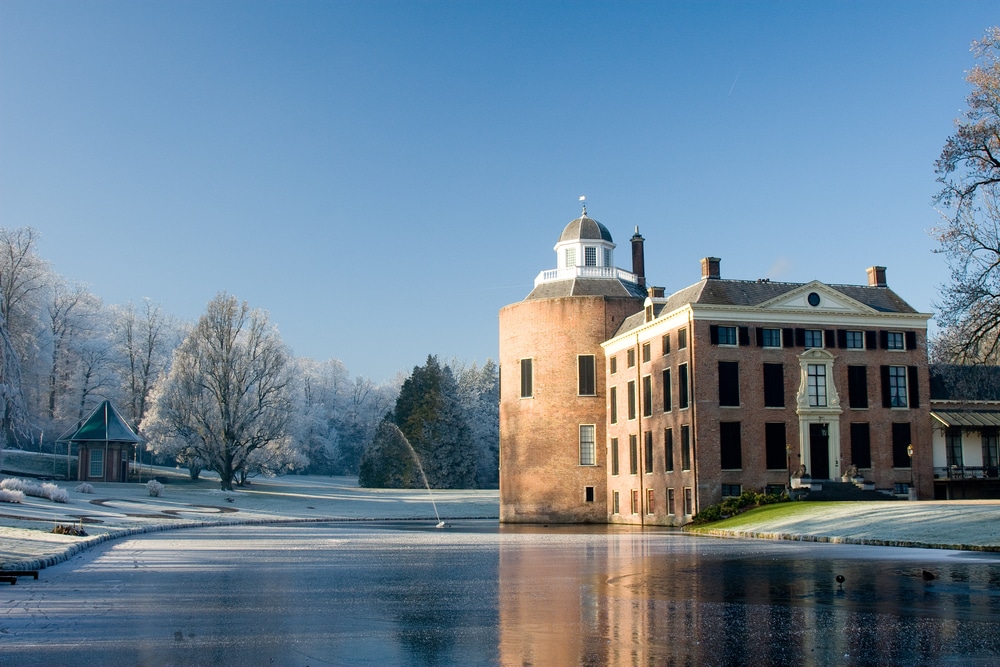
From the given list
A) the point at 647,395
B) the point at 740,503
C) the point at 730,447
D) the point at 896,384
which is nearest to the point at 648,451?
the point at 647,395

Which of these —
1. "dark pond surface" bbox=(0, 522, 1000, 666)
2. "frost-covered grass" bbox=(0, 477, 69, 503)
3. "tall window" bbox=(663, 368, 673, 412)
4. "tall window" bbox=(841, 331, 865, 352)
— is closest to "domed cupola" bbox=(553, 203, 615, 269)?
"tall window" bbox=(663, 368, 673, 412)

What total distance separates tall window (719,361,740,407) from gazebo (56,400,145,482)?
140 feet

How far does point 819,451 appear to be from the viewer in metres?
47.6

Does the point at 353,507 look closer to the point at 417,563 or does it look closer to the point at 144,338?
the point at 144,338

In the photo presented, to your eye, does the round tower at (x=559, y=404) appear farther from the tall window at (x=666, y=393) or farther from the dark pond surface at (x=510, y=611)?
the dark pond surface at (x=510, y=611)

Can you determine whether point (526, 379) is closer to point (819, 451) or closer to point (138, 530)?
point (819, 451)

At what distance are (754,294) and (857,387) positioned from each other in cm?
649

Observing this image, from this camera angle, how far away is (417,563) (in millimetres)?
21891

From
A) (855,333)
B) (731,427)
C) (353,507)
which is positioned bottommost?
(353,507)

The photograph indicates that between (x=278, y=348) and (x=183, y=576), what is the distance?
5708 centimetres

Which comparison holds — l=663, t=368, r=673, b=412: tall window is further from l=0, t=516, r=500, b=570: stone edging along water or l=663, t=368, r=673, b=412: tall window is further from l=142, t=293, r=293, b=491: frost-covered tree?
l=142, t=293, r=293, b=491: frost-covered tree

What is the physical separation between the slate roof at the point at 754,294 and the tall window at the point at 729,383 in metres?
2.90

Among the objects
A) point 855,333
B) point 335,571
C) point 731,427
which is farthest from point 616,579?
point 855,333

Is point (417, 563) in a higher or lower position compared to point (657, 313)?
lower
